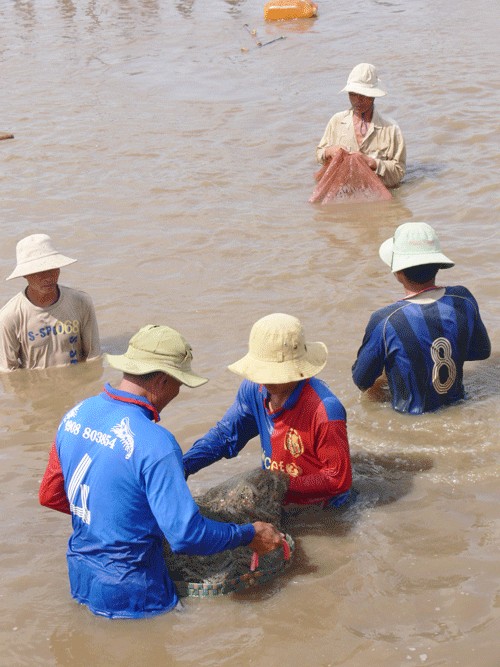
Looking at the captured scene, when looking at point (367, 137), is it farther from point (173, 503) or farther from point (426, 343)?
point (173, 503)

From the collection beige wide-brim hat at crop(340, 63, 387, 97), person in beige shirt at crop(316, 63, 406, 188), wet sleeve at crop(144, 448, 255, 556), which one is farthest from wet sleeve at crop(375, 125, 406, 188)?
wet sleeve at crop(144, 448, 255, 556)

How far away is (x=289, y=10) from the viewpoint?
62.4 ft

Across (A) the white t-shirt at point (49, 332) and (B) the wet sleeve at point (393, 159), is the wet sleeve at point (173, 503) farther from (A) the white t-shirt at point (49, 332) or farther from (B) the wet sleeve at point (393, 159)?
(B) the wet sleeve at point (393, 159)

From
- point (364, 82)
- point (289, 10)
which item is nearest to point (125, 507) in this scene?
point (364, 82)

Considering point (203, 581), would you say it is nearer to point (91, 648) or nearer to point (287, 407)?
point (91, 648)

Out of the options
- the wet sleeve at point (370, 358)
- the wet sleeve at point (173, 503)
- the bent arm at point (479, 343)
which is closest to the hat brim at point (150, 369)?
the wet sleeve at point (173, 503)

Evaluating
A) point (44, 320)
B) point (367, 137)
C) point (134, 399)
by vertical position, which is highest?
point (134, 399)

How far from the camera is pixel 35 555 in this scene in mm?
4574

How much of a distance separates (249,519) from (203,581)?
35 centimetres

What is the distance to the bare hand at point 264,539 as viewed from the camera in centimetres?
389

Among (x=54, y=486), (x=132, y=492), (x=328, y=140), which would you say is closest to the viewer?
(x=132, y=492)

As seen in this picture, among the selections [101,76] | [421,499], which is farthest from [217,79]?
[421,499]

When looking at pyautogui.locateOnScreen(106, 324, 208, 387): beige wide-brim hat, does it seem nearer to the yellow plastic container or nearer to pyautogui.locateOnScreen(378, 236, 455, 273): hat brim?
pyautogui.locateOnScreen(378, 236, 455, 273): hat brim

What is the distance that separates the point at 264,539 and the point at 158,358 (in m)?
0.88
